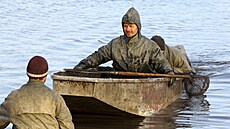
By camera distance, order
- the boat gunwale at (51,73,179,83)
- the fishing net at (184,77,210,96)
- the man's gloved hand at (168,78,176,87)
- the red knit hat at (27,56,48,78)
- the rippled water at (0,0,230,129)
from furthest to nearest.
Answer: the fishing net at (184,77,210,96), the rippled water at (0,0,230,129), the man's gloved hand at (168,78,176,87), the boat gunwale at (51,73,179,83), the red knit hat at (27,56,48,78)

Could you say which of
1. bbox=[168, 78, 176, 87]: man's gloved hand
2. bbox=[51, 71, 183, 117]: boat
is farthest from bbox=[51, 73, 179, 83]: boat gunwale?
bbox=[168, 78, 176, 87]: man's gloved hand

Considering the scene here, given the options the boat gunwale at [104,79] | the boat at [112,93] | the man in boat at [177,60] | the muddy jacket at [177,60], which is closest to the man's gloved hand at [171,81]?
the boat at [112,93]

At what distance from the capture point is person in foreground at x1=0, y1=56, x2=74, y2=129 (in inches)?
279

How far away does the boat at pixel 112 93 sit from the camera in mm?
10836

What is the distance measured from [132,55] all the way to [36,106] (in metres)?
5.09

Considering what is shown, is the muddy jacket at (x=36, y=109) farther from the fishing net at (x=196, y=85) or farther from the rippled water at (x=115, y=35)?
the fishing net at (x=196, y=85)

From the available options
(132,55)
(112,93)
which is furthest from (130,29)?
(112,93)

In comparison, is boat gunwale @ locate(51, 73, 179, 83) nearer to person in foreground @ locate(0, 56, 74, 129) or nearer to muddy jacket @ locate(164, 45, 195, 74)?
muddy jacket @ locate(164, 45, 195, 74)

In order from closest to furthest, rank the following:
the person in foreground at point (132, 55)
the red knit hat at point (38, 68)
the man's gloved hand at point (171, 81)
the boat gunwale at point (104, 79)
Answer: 1. the red knit hat at point (38, 68)
2. the boat gunwale at point (104, 79)
3. the person in foreground at point (132, 55)
4. the man's gloved hand at point (171, 81)

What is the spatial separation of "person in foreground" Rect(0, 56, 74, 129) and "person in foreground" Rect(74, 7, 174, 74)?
4.78 metres

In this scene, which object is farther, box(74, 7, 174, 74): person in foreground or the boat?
box(74, 7, 174, 74): person in foreground

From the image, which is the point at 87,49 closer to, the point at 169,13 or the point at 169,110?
the point at 169,110

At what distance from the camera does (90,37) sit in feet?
82.3

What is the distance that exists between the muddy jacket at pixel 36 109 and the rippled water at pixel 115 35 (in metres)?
4.60
